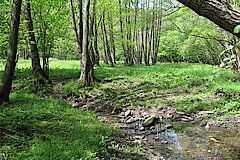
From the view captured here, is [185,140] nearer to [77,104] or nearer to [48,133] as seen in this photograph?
[48,133]

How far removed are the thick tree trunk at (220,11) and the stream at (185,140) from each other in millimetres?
4704

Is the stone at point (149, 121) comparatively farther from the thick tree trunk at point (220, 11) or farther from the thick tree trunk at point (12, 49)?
the thick tree trunk at point (220, 11)

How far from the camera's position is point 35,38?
13.7m

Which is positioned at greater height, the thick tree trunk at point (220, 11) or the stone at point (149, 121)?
the thick tree trunk at point (220, 11)

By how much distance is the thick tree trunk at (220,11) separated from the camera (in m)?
1.68

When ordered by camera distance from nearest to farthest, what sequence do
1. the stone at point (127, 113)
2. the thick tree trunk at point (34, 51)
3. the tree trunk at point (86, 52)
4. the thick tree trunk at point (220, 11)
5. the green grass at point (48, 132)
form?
the thick tree trunk at point (220, 11), the green grass at point (48, 132), the stone at point (127, 113), the thick tree trunk at point (34, 51), the tree trunk at point (86, 52)

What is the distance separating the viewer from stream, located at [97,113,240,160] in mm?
6078

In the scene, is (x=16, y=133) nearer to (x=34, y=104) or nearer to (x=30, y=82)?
(x=34, y=104)

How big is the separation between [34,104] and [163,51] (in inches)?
1519

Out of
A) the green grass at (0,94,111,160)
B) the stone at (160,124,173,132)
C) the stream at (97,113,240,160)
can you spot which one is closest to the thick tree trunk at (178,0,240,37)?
the green grass at (0,94,111,160)

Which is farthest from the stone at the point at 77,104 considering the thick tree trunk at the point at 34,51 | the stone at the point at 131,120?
the thick tree trunk at the point at 34,51

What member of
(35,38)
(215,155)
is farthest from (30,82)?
(215,155)

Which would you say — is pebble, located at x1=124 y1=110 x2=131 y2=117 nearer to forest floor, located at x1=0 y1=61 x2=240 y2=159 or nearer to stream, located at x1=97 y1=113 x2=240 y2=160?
forest floor, located at x1=0 y1=61 x2=240 y2=159

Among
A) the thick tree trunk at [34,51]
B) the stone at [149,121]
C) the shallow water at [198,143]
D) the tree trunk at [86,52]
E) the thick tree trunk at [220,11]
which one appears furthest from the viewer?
the tree trunk at [86,52]
